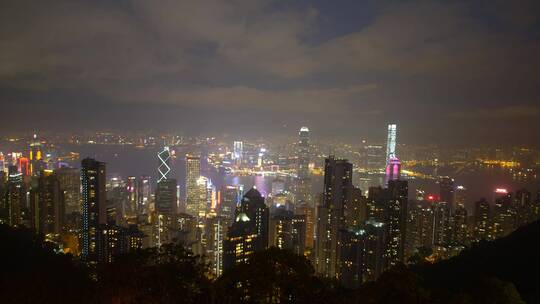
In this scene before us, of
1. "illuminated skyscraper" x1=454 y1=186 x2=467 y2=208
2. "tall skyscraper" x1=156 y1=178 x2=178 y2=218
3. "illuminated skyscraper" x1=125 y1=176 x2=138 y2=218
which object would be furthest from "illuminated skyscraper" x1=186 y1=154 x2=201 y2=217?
"illuminated skyscraper" x1=454 y1=186 x2=467 y2=208

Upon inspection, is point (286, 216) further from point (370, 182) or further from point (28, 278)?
point (28, 278)

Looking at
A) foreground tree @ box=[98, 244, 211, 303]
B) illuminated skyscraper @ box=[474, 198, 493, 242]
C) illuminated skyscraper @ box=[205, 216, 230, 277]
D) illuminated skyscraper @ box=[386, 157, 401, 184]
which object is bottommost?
illuminated skyscraper @ box=[205, 216, 230, 277]

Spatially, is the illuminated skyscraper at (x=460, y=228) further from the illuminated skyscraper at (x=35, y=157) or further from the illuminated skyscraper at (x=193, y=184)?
the illuminated skyscraper at (x=35, y=157)

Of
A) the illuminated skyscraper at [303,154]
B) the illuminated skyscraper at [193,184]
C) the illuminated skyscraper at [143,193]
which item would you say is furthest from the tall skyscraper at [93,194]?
the illuminated skyscraper at [303,154]

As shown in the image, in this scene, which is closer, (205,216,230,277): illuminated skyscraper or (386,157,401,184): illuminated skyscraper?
(205,216,230,277): illuminated skyscraper

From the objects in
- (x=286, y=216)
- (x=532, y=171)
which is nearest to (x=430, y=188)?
(x=532, y=171)

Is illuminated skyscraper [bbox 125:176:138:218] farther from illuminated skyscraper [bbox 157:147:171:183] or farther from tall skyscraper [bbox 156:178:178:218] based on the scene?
illuminated skyscraper [bbox 157:147:171:183]

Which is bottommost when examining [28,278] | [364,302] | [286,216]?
[286,216]
